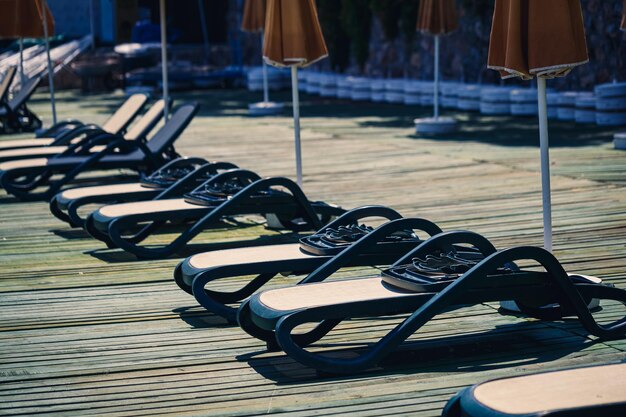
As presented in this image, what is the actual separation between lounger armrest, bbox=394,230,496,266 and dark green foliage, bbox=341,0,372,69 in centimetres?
1687

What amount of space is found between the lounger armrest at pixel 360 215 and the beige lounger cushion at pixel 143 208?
4.98ft

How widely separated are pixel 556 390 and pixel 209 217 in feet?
12.7

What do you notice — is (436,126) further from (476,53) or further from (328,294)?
(328,294)

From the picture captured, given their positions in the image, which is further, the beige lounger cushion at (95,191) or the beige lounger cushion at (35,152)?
the beige lounger cushion at (35,152)

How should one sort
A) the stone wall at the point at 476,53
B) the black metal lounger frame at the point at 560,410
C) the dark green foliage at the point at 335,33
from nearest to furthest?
the black metal lounger frame at the point at 560,410 < the stone wall at the point at 476,53 < the dark green foliage at the point at 335,33

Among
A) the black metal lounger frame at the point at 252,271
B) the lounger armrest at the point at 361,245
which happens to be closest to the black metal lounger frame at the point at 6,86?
the black metal lounger frame at the point at 252,271

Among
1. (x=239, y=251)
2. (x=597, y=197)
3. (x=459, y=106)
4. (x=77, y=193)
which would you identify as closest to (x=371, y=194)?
(x=597, y=197)

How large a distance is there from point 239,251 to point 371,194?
159 inches

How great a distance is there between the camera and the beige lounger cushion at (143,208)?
7.59 metres

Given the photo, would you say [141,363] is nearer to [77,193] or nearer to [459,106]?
[77,193]

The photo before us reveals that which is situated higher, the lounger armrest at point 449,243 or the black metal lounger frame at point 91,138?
the lounger armrest at point 449,243

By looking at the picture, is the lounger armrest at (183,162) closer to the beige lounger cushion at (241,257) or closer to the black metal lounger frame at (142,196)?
the black metal lounger frame at (142,196)

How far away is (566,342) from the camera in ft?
16.7

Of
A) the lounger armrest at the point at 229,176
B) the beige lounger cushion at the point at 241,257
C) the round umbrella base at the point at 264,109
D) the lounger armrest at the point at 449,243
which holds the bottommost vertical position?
A: the round umbrella base at the point at 264,109
